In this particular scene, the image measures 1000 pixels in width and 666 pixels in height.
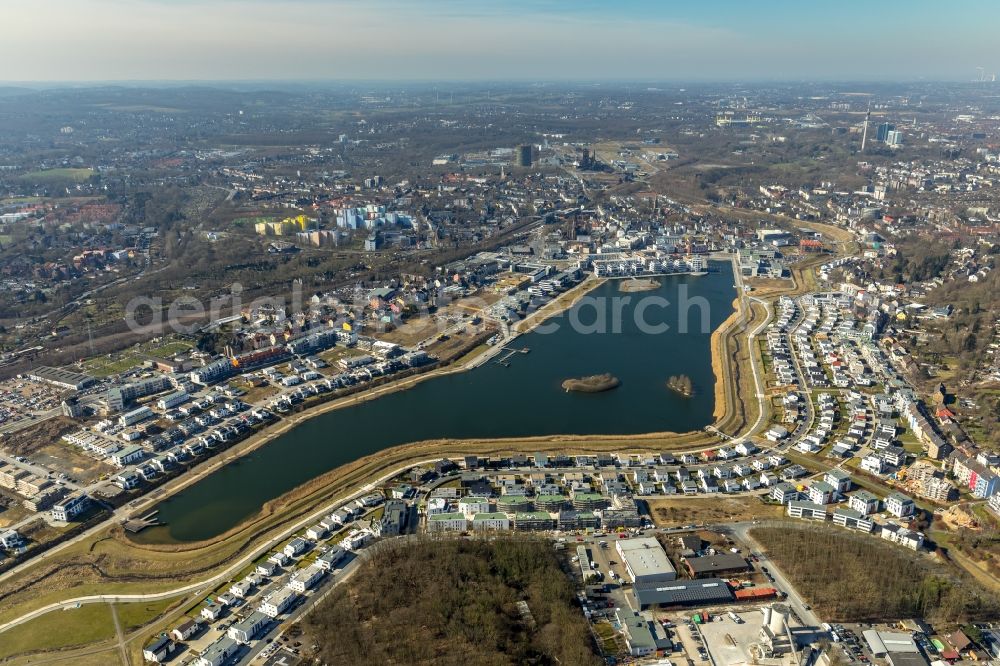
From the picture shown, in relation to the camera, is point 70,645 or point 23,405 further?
point 23,405

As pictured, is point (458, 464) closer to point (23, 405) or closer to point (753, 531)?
point (753, 531)

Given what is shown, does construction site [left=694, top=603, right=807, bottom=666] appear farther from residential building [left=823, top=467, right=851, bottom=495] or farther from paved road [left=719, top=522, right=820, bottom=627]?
residential building [left=823, top=467, right=851, bottom=495]

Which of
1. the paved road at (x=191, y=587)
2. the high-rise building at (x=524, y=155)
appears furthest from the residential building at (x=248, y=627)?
the high-rise building at (x=524, y=155)

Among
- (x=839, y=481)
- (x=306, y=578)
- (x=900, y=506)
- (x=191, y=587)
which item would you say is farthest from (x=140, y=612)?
(x=900, y=506)

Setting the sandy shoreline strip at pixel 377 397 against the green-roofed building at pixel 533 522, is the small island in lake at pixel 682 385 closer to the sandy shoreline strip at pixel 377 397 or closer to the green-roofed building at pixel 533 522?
the sandy shoreline strip at pixel 377 397

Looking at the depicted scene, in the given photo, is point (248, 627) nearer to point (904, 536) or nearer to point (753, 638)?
point (753, 638)

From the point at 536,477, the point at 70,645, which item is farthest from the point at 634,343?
the point at 70,645

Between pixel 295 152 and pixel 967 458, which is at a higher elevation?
pixel 295 152
